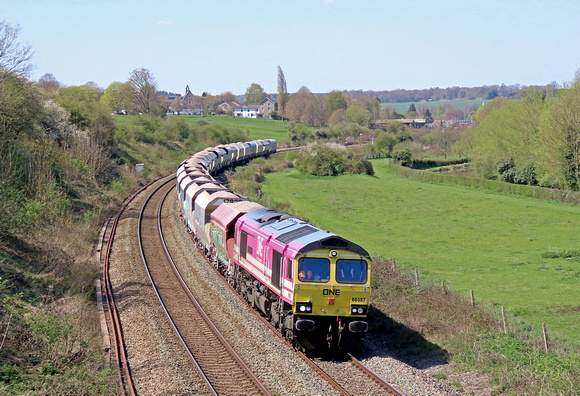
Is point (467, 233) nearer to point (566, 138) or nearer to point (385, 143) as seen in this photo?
point (566, 138)

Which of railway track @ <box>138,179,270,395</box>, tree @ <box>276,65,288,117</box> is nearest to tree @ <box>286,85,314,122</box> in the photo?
tree @ <box>276,65,288,117</box>

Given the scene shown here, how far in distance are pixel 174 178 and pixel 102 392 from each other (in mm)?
53640

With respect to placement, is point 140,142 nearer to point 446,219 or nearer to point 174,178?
point 174,178

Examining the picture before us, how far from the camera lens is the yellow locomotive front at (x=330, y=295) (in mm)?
15875

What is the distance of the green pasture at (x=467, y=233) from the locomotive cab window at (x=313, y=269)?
30.9 feet

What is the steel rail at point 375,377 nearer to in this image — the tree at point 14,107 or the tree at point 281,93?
the tree at point 14,107

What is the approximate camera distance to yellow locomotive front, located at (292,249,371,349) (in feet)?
52.1

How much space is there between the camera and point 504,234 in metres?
40.8

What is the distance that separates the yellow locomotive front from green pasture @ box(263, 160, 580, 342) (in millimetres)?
8279

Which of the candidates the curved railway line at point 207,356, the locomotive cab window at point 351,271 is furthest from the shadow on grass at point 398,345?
the locomotive cab window at point 351,271

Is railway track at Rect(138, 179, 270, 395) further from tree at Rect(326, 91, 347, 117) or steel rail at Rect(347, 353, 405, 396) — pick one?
tree at Rect(326, 91, 347, 117)

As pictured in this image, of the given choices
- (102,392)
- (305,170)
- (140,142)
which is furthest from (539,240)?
(140,142)

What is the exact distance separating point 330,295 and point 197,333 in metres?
5.17

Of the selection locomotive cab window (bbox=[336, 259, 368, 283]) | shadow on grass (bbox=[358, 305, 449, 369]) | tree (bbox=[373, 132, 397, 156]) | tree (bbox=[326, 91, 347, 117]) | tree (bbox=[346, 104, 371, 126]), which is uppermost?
tree (bbox=[326, 91, 347, 117])
